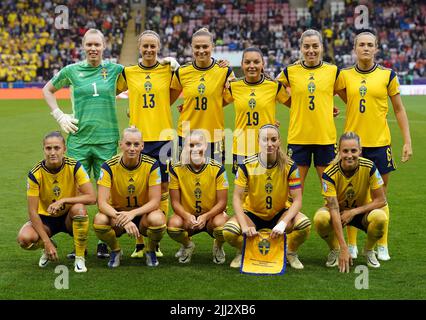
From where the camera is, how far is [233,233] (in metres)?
5.88

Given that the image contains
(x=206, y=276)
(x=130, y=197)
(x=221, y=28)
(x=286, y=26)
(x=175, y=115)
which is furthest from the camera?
(x=221, y=28)

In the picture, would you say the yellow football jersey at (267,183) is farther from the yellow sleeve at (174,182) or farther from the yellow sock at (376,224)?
the yellow sock at (376,224)

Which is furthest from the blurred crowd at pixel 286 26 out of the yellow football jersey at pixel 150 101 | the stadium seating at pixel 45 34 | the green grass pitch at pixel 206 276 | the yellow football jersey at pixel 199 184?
the yellow football jersey at pixel 199 184

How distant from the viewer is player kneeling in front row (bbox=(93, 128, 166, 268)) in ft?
19.3

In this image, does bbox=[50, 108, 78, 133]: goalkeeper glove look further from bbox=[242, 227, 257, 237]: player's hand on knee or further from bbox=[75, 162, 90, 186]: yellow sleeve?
bbox=[242, 227, 257, 237]: player's hand on knee

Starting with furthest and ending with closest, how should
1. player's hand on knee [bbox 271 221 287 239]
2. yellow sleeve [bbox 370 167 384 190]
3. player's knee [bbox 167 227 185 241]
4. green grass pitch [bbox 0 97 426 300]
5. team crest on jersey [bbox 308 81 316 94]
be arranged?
1. team crest on jersey [bbox 308 81 316 94]
2. player's knee [bbox 167 227 185 241]
3. yellow sleeve [bbox 370 167 384 190]
4. player's hand on knee [bbox 271 221 287 239]
5. green grass pitch [bbox 0 97 426 300]

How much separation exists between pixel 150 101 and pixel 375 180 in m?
2.10

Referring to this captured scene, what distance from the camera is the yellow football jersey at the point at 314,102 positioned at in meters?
6.47

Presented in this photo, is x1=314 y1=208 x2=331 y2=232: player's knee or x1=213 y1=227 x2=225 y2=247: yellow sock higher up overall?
x1=314 y1=208 x2=331 y2=232: player's knee

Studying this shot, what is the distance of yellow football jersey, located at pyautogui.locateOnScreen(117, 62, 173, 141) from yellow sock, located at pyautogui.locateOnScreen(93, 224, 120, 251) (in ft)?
3.48

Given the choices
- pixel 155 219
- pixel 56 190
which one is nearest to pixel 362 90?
pixel 155 219

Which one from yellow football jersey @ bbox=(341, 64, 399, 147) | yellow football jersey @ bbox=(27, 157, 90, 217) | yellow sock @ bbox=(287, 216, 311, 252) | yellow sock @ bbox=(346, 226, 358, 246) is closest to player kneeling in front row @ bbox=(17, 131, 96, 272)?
yellow football jersey @ bbox=(27, 157, 90, 217)

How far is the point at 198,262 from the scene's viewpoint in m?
6.15

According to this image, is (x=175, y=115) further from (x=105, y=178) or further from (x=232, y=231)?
(x=232, y=231)
